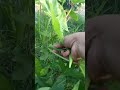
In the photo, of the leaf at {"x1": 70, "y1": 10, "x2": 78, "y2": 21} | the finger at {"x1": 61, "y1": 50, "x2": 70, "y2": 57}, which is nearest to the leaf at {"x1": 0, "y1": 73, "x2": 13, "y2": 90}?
the finger at {"x1": 61, "y1": 50, "x2": 70, "y2": 57}

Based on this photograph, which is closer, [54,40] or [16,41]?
[16,41]

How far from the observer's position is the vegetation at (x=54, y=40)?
88 centimetres

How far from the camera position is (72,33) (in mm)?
874

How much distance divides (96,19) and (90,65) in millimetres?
157

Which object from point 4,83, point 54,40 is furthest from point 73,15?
point 4,83

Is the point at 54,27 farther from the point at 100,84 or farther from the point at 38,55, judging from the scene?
the point at 100,84

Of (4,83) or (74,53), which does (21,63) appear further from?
(74,53)

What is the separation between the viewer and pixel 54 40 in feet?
3.02

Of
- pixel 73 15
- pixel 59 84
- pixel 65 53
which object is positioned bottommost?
pixel 59 84

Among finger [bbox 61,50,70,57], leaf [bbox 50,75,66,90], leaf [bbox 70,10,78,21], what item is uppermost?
leaf [bbox 70,10,78,21]

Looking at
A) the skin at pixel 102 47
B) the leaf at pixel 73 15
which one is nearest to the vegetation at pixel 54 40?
the leaf at pixel 73 15

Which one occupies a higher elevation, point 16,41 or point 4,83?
point 16,41

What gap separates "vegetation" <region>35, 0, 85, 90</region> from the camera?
34.5 inches

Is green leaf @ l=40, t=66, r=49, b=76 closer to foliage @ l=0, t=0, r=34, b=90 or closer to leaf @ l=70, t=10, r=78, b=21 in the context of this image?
foliage @ l=0, t=0, r=34, b=90
